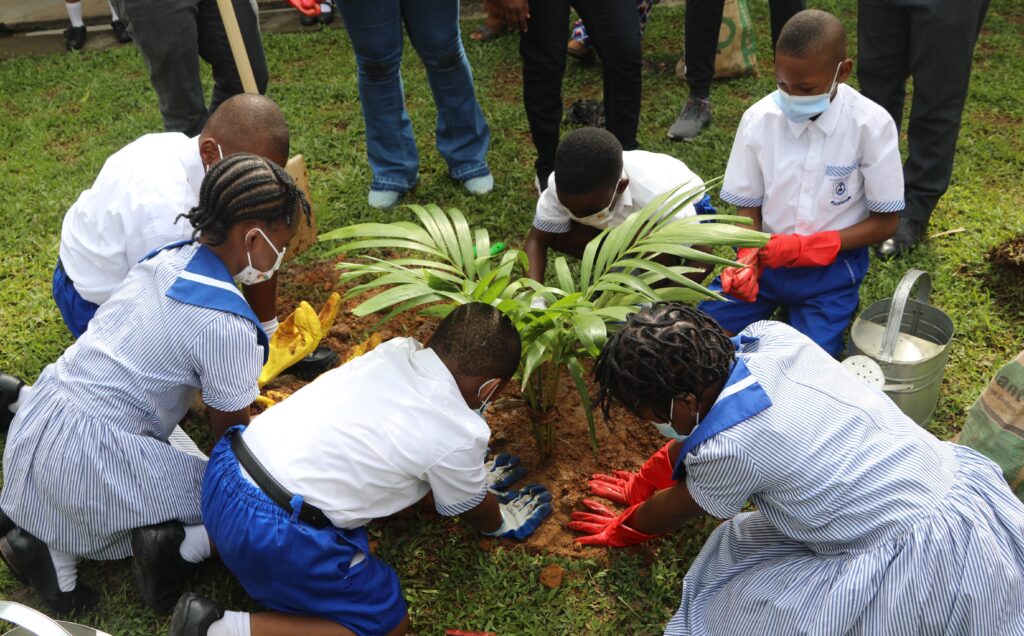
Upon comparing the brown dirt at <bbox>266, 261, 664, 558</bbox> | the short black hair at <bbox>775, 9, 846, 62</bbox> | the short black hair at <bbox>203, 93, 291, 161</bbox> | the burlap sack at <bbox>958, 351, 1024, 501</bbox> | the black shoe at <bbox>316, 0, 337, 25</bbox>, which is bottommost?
the brown dirt at <bbox>266, 261, 664, 558</bbox>

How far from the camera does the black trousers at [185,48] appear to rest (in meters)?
3.78

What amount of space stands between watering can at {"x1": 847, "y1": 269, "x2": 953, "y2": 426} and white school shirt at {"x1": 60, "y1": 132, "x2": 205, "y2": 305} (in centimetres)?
231

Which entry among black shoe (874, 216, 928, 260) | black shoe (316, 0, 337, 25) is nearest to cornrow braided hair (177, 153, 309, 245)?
black shoe (874, 216, 928, 260)

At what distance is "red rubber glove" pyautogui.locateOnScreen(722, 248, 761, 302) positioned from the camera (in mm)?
3002

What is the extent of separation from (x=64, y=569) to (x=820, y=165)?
9.18 feet

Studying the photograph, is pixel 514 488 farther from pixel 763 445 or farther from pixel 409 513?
pixel 763 445

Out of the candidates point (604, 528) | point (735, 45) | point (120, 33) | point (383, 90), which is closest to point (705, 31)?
point (735, 45)

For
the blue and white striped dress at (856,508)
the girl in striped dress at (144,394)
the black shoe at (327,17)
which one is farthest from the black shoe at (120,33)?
the blue and white striped dress at (856,508)

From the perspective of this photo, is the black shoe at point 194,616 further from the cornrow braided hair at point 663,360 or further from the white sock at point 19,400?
the white sock at point 19,400

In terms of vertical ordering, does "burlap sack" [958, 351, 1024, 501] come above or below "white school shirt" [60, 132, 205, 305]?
below

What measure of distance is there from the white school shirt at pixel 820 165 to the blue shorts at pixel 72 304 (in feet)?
7.82

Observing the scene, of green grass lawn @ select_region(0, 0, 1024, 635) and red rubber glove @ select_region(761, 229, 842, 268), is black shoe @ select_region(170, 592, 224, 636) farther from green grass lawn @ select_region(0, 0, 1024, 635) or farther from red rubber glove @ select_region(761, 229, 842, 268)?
red rubber glove @ select_region(761, 229, 842, 268)

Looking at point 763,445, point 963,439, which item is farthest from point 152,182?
point 963,439

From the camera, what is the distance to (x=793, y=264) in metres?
3.09
